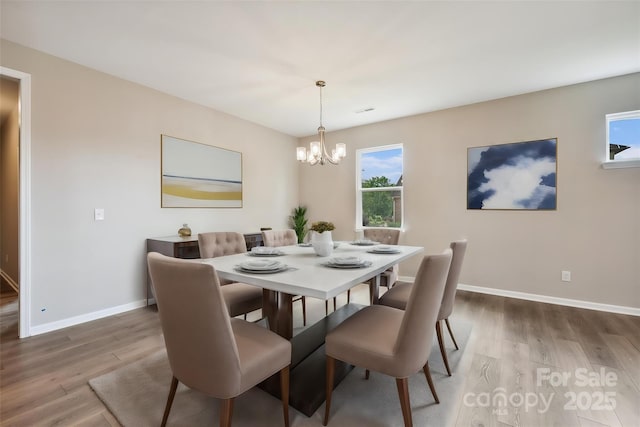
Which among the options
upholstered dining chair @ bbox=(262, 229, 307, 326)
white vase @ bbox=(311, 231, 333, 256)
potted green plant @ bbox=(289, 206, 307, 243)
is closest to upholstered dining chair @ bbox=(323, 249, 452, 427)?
white vase @ bbox=(311, 231, 333, 256)

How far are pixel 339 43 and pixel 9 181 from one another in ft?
16.4

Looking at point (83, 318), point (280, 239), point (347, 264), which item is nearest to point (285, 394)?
point (347, 264)

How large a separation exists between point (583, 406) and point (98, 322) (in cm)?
395

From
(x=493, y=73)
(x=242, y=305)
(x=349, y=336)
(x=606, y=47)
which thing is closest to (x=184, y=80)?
(x=242, y=305)

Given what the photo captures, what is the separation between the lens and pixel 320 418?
1504mm

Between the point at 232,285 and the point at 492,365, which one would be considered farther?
the point at 232,285

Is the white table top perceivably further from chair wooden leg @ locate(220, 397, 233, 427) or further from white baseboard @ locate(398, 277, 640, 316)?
white baseboard @ locate(398, 277, 640, 316)

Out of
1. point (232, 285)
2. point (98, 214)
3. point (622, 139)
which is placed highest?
point (622, 139)

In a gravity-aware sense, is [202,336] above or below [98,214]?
below

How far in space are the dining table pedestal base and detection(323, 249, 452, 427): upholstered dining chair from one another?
5.8 inches

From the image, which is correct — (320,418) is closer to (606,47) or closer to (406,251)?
(406,251)

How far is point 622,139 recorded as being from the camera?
3.02 meters

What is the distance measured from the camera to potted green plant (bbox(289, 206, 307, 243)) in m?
5.19

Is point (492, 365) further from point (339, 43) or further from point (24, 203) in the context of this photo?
point (24, 203)
